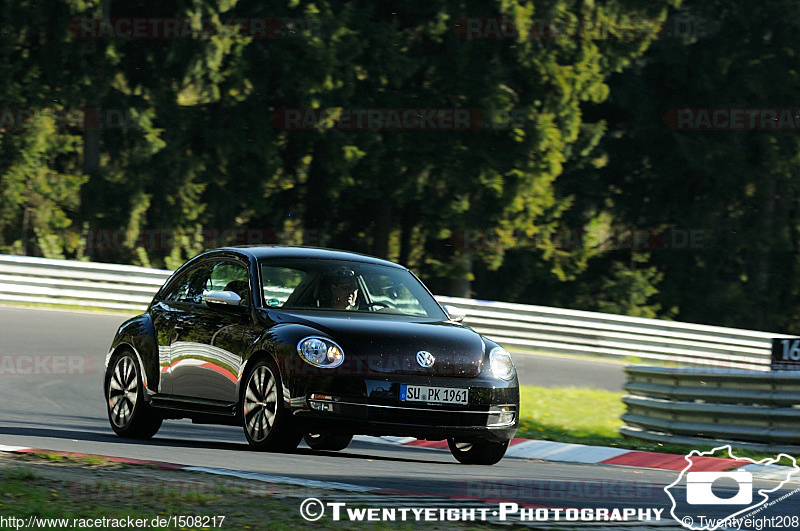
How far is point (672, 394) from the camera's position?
13.2 m

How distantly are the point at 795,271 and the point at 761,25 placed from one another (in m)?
6.95

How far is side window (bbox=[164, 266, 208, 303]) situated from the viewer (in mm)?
10961

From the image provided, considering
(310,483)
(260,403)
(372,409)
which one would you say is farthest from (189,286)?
(310,483)

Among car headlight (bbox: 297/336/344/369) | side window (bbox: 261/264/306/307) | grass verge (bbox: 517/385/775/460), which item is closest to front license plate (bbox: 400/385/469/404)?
car headlight (bbox: 297/336/344/369)

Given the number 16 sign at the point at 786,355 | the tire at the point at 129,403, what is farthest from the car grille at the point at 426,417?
the number 16 sign at the point at 786,355

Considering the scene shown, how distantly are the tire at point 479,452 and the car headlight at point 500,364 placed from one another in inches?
21.3

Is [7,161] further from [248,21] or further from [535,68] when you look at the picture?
[535,68]

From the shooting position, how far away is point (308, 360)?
366 inches

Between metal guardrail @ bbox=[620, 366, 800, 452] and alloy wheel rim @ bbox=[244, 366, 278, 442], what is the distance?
4.74 metres

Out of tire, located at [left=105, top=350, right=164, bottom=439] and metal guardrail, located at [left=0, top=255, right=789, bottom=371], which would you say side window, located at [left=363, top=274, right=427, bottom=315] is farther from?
metal guardrail, located at [left=0, top=255, right=789, bottom=371]

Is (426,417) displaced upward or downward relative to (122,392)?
upward

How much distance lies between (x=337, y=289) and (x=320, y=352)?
1.19 metres

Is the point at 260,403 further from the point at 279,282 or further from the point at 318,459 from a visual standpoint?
the point at 279,282

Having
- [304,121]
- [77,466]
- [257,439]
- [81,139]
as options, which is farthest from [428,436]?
[81,139]
